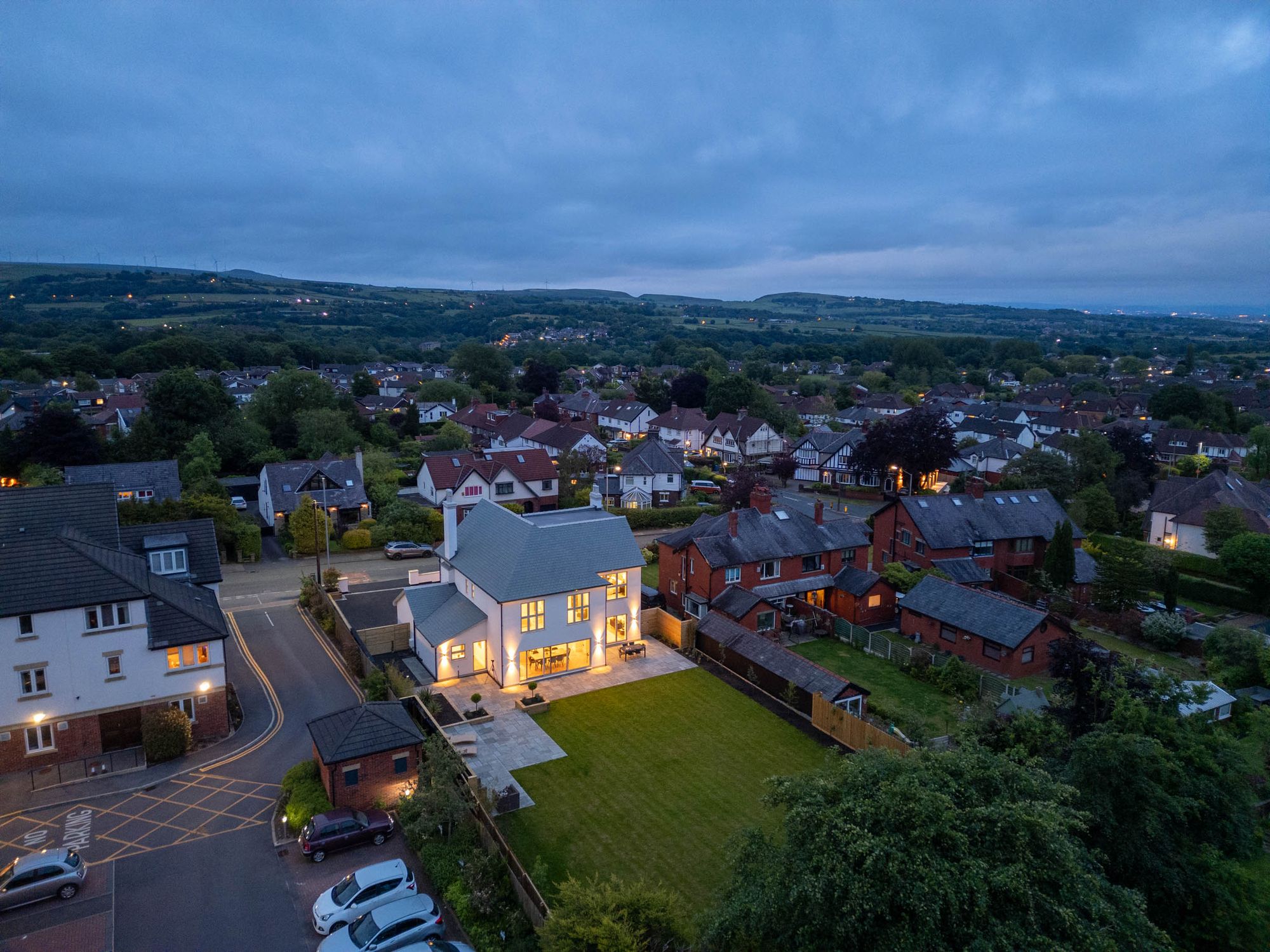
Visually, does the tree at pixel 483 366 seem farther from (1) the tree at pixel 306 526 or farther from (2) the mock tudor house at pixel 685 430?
(1) the tree at pixel 306 526

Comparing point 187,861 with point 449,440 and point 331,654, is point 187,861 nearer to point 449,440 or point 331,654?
point 331,654

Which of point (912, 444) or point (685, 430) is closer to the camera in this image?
point (912, 444)

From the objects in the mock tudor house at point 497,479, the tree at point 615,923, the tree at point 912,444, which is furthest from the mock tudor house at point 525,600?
the tree at point 912,444

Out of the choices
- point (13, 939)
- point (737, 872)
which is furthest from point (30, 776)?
point (737, 872)

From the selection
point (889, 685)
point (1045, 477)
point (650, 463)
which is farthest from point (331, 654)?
point (1045, 477)

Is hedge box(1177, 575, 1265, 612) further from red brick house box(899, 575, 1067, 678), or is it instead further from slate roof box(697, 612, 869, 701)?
slate roof box(697, 612, 869, 701)

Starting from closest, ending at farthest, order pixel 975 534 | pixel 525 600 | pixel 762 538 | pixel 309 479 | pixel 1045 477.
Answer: pixel 525 600
pixel 762 538
pixel 975 534
pixel 309 479
pixel 1045 477

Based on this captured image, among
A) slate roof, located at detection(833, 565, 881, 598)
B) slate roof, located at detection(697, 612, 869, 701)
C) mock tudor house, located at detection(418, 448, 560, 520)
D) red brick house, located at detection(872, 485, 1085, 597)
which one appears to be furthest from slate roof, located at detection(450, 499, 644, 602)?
mock tudor house, located at detection(418, 448, 560, 520)
